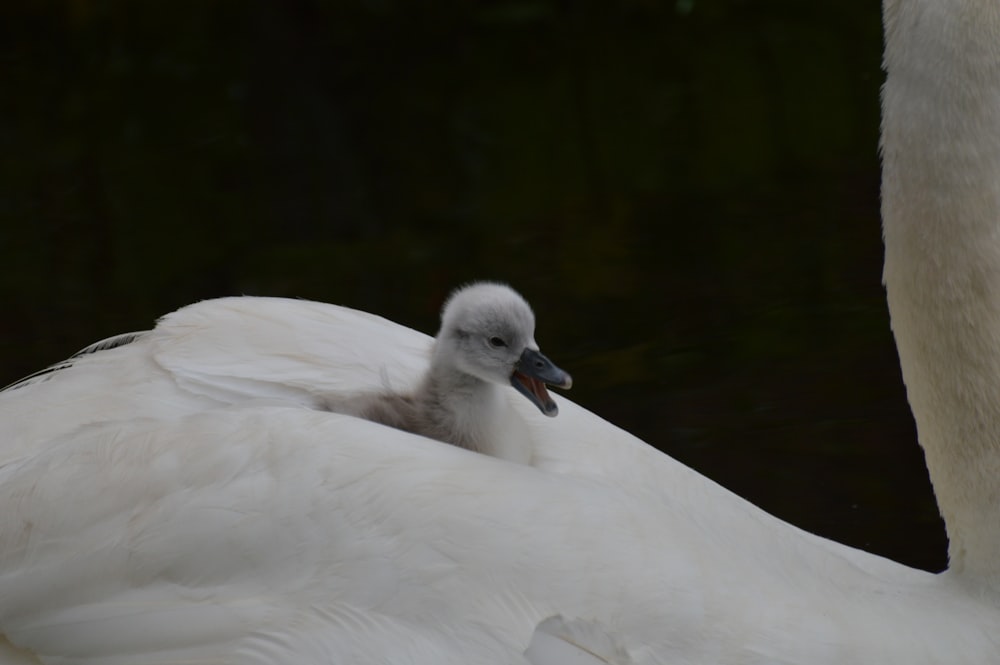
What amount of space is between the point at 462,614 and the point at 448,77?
5.53 m

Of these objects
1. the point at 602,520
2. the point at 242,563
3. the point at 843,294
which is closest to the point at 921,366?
the point at 602,520

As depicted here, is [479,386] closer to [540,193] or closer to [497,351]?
[497,351]

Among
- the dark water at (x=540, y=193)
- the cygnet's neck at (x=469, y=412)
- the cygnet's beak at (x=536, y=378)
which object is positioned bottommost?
the dark water at (x=540, y=193)

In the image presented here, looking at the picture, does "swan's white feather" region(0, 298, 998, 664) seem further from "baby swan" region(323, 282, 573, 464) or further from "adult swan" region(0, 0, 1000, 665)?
"baby swan" region(323, 282, 573, 464)

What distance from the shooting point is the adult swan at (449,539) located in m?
2.36

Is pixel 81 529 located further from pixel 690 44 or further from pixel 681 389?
pixel 690 44

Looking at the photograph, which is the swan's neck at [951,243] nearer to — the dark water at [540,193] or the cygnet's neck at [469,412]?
the cygnet's neck at [469,412]

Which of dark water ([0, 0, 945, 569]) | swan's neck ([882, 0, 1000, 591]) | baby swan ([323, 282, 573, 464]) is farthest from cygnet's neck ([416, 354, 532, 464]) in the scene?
dark water ([0, 0, 945, 569])

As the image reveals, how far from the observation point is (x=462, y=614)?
2.35 metres

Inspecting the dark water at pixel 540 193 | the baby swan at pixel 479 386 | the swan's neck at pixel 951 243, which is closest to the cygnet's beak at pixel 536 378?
the baby swan at pixel 479 386

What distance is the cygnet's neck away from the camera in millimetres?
2828

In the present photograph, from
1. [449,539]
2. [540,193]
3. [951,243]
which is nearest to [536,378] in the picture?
[449,539]

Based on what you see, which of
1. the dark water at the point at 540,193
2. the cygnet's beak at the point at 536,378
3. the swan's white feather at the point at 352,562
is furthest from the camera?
the dark water at the point at 540,193

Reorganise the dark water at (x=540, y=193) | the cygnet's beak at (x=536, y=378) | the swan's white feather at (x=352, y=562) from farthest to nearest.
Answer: the dark water at (x=540, y=193) → the cygnet's beak at (x=536, y=378) → the swan's white feather at (x=352, y=562)
